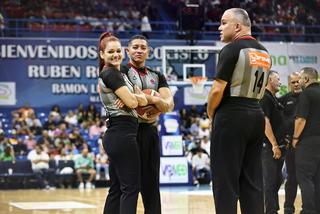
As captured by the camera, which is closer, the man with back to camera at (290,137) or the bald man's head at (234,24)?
the bald man's head at (234,24)

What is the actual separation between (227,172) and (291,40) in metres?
20.5

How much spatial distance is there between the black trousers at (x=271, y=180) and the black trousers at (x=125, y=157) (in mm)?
3215

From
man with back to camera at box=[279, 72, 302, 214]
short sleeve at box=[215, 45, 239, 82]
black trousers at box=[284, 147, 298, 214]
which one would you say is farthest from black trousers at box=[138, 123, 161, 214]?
black trousers at box=[284, 147, 298, 214]

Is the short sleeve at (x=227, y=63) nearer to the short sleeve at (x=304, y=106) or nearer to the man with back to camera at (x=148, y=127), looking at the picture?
the man with back to camera at (x=148, y=127)

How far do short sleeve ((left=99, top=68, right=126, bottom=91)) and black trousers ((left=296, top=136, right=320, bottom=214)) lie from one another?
11.1 feet

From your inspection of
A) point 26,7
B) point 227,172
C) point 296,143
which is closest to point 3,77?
point 26,7

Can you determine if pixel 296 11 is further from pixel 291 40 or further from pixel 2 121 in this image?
pixel 2 121

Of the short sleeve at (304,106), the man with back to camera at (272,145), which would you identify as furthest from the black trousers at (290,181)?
the short sleeve at (304,106)

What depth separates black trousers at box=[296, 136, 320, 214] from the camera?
865 cm

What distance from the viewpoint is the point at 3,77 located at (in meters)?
23.3

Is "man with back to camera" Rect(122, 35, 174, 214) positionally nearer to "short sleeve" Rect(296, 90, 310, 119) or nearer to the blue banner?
"short sleeve" Rect(296, 90, 310, 119)

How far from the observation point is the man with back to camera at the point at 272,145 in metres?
9.01

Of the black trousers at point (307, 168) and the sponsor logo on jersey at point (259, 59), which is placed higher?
the sponsor logo on jersey at point (259, 59)

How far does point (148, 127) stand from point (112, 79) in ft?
2.54
